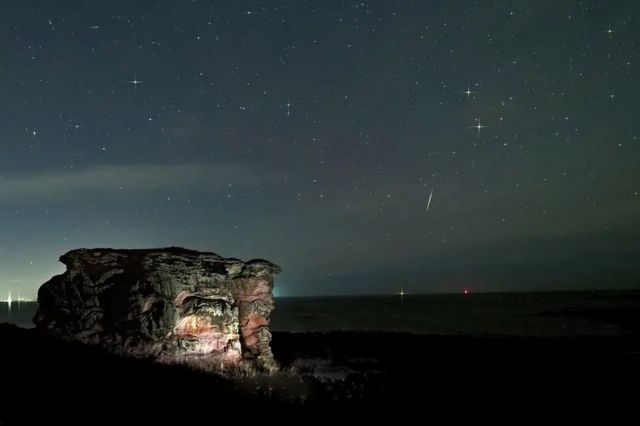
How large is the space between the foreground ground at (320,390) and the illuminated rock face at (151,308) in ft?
3.93

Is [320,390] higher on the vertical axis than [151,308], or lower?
lower

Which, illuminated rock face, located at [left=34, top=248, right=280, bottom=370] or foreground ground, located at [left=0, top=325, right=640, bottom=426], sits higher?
illuminated rock face, located at [left=34, top=248, right=280, bottom=370]

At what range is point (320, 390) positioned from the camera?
2145 centimetres

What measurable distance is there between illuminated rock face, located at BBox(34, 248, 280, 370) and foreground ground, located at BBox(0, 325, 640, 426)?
1.20 m

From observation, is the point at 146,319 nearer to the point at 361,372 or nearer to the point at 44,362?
the point at 44,362

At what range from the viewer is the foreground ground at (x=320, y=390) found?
1438 cm

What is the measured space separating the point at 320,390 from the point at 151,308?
8.07m

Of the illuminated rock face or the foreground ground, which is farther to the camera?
the illuminated rock face

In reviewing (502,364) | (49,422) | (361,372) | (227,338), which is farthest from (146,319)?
(502,364)

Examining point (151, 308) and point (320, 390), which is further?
point (320, 390)

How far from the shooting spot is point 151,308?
2133cm

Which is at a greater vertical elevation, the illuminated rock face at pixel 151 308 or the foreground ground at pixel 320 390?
the illuminated rock face at pixel 151 308

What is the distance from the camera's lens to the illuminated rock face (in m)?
20.9

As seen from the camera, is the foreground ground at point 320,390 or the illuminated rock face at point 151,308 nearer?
the foreground ground at point 320,390
